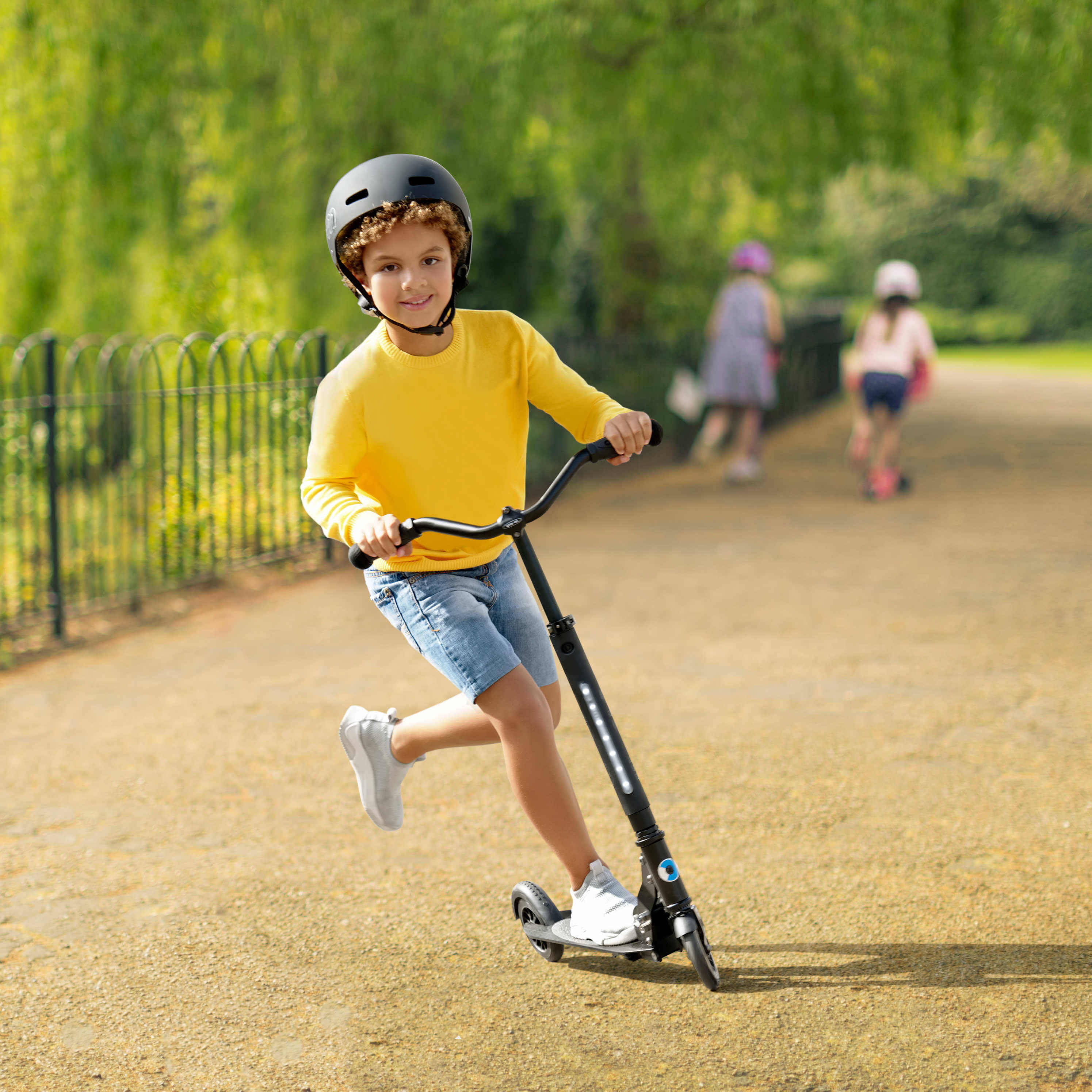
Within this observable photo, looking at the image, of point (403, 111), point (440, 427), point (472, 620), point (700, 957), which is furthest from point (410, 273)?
point (403, 111)

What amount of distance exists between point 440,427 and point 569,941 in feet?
4.05

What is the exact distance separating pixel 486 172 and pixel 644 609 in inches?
225

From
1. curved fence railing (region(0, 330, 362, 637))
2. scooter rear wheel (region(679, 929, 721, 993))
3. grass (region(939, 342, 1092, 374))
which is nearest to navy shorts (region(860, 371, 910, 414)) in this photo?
curved fence railing (region(0, 330, 362, 637))

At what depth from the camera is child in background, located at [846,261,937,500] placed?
10.0 metres

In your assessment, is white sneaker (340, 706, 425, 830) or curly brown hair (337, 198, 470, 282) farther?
white sneaker (340, 706, 425, 830)

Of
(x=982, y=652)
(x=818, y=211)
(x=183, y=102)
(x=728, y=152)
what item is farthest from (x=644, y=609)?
(x=818, y=211)

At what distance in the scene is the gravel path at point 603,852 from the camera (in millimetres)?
2926

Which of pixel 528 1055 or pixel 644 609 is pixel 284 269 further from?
pixel 528 1055

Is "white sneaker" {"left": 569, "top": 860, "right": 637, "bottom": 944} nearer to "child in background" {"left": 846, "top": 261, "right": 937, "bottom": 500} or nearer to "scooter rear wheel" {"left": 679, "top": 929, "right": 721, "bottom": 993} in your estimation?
"scooter rear wheel" {"left": 679, "top": 929, "right": 721, "bottom": 993}

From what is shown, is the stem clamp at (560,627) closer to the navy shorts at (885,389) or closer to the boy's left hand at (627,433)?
the boy's left hand at (627,433)

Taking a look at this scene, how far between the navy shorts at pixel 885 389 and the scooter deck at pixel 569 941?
7.52 meters

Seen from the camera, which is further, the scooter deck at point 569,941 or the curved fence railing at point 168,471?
the curved fence railing at point 168,471

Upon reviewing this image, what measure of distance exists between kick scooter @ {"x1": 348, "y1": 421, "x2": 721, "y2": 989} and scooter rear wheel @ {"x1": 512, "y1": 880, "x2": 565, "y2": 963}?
0.14ft

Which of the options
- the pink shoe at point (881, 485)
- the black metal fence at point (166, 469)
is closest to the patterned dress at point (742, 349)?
the pink shoe at point (881, 485)
